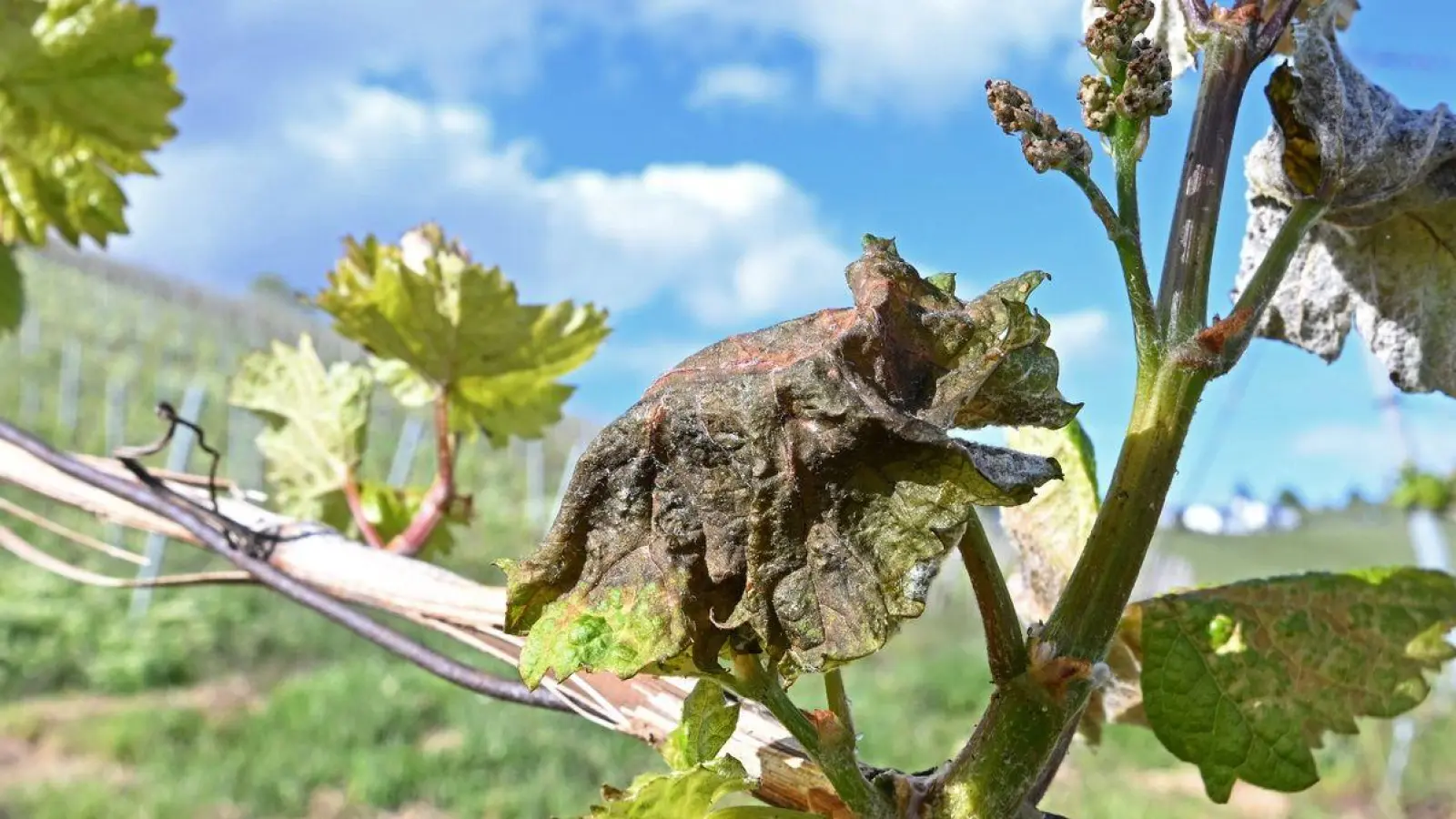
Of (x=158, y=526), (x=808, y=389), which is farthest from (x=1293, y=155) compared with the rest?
(x=158, y=526)

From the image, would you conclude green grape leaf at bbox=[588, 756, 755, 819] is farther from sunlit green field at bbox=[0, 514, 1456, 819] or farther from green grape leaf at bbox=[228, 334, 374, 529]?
sunlit green field at bbox=[0, 514, 1456, 819]

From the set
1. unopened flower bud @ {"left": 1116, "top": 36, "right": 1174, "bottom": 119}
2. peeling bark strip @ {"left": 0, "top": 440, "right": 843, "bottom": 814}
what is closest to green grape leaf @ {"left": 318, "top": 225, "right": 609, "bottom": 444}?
peeling bark strip @ {"left": 0, "top": 440, "right": 843, "bottom": 814}

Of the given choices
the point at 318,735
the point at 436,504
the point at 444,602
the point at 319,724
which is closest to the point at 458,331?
the point at 436,504

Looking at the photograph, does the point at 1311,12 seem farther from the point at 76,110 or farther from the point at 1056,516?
the point at 76,110

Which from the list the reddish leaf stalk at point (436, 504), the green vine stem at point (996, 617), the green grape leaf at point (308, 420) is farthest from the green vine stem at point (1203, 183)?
the green grape leaf at point (308, 420)

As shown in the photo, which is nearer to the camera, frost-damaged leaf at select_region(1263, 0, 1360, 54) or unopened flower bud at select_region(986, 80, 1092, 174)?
unopened flower bud at select_region(986, 80, 1092, 174)

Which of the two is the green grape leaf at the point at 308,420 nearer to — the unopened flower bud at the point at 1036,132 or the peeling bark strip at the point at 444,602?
the peeling bark strip at the point at 444,602
